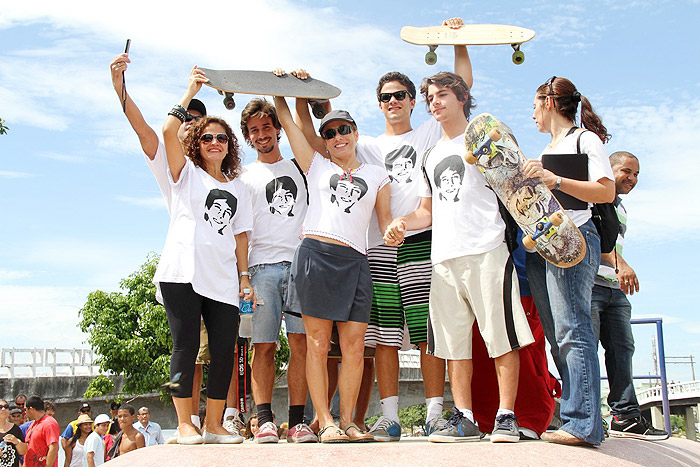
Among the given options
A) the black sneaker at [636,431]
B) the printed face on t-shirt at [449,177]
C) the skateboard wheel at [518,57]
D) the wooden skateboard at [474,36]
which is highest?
the wooden skateboard at [474,36]

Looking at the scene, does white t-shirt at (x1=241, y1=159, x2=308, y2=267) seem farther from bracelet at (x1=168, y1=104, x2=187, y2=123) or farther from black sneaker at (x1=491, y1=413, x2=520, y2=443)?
black sneaker at (x1=491, y1=413, x2=520, y2=443)

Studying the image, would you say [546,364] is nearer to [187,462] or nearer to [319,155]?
[319,155]

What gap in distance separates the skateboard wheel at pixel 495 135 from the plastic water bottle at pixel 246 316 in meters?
2.23

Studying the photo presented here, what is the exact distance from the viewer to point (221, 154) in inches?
206

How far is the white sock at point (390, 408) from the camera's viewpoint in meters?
5.08

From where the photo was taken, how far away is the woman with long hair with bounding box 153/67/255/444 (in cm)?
472

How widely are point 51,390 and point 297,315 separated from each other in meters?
21.3

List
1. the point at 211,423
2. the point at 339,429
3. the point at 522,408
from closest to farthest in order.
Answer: the point at 339,429
the point at 211,423
the point at 522,408

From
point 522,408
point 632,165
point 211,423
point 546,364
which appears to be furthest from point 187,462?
point 632,165

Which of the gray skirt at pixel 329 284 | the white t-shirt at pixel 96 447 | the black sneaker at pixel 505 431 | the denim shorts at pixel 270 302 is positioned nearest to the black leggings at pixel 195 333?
the denim shorts at pixel 270 302

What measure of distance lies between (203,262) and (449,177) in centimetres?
196

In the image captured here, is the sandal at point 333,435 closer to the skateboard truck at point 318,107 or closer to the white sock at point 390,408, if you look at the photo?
the white sock at point 390,408

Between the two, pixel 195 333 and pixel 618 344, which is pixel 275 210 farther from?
pixel 618 344

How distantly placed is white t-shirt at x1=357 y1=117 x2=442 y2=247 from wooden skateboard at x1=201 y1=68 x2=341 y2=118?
1.69 ft
